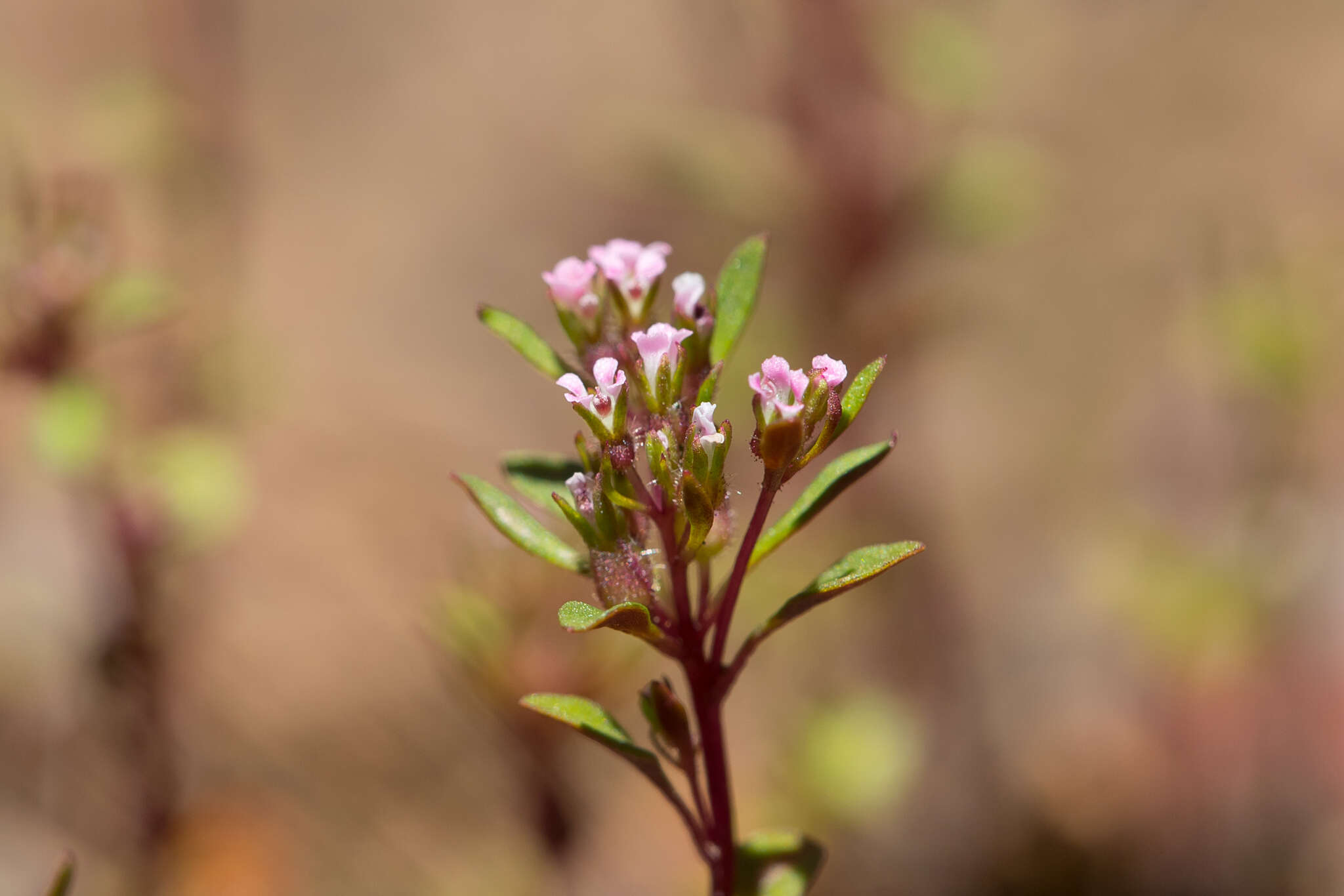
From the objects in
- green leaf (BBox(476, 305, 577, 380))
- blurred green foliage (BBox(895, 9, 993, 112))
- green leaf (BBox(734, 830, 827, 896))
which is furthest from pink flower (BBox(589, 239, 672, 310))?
blurred green foliage (BBox(895, 9, 993, 112))

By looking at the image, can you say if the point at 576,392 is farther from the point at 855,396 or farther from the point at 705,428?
the point at 855,396

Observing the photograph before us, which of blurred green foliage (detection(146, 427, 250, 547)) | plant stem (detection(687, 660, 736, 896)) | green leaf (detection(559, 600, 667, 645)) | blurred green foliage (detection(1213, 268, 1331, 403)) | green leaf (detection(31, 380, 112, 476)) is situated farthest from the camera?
blurred green foliage (detection(1213, 268, 1331, 403))

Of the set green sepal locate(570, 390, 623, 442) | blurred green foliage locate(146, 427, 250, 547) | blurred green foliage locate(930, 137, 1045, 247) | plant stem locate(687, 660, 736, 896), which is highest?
blurred green foliage locate(930, 137, 1045, 247)

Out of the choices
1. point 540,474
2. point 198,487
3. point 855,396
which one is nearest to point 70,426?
point 198,487

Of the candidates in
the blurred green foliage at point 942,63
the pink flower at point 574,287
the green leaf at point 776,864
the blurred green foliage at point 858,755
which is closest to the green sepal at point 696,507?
the pink flower at point 574,287

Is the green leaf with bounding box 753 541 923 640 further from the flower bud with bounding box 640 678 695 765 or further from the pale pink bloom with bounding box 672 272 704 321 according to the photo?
the pale pink bloom with bounding box 672 272 704 321

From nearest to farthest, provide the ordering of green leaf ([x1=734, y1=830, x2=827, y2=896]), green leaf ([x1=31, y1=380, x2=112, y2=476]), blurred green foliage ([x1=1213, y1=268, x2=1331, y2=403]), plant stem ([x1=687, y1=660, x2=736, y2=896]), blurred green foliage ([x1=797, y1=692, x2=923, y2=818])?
plant stem ([x1=687, y1=660, x2=736, y2=896]) < green leaf ([x1=734, y1=830, x2=827, y2=896]) < green leaf ([x1=31, y1=380, x2=112, y2=476]) < blurred green foliage ([x1=1213, y1=268, x2=1331, y2=403]) < blurred green foliage ([x1=797, y1=692, x2=923, y2=818])

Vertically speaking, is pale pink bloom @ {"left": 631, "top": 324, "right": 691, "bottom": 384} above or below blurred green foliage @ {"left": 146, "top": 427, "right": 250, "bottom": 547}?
below
